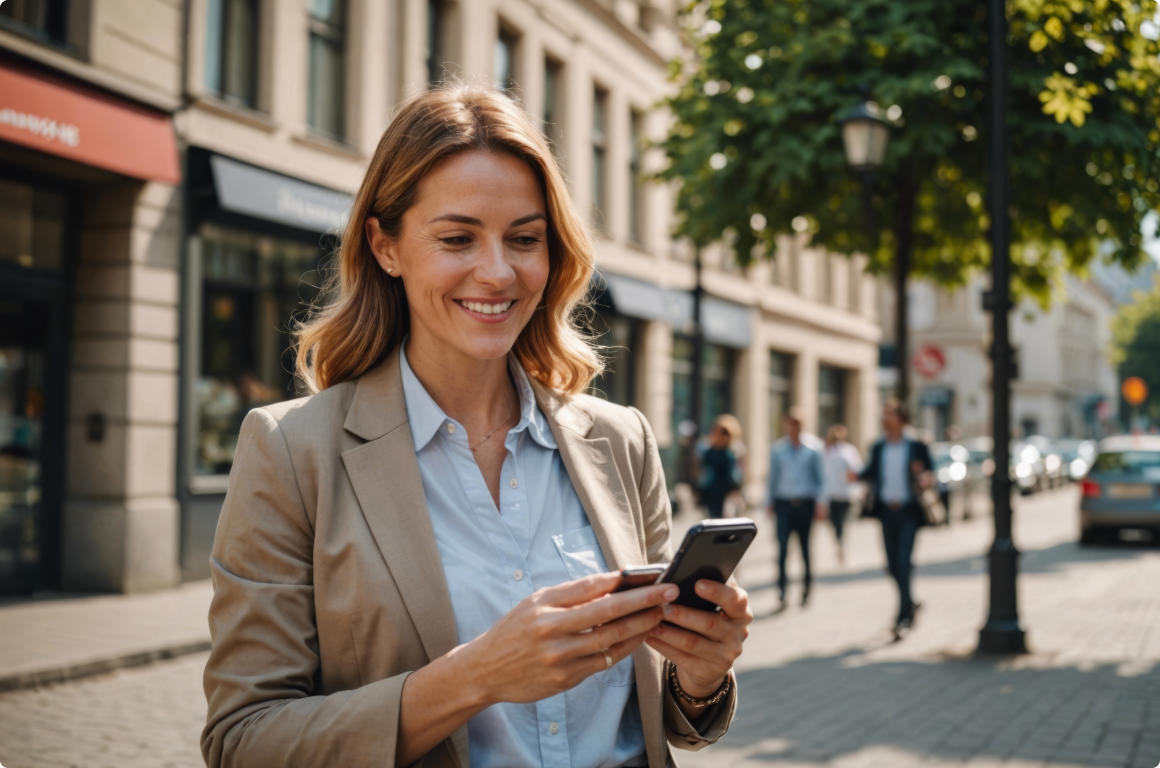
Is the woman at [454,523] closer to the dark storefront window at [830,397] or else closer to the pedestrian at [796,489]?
the pedestrian at [796,489]

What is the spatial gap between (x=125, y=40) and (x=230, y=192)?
1765mm

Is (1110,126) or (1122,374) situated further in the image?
(1122,374)

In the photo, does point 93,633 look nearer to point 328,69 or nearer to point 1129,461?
point 328,69

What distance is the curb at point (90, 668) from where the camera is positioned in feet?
23.3

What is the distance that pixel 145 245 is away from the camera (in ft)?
36.4

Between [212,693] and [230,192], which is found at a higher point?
[230,192]

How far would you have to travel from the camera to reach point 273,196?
12539mm

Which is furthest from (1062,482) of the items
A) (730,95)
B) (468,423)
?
(468,423)

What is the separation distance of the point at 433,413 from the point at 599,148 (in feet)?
65.3

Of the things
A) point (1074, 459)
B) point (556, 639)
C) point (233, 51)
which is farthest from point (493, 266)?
point (1074, 459)

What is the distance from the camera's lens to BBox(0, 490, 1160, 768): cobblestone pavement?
19.0ft

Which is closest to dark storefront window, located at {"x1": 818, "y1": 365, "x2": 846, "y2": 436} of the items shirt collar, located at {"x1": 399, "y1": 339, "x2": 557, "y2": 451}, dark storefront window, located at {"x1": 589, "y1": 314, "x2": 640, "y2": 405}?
dark storefront window, located at {"x1": 589, "y1": 314, "x2": 640, "y2": 405}

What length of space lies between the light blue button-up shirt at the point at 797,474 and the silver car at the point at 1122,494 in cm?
829

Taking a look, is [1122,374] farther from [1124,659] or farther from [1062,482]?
[1124,659]
